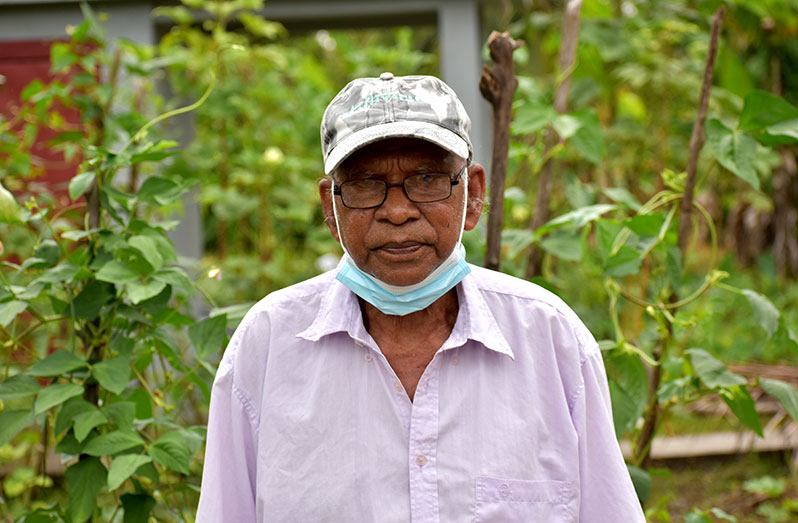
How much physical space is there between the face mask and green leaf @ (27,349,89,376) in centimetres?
81

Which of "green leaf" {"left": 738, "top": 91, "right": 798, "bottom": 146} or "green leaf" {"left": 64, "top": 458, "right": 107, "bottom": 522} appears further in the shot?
"green leaf" {"left": 738, "top": 91, "right": 798, "bottom": 146}

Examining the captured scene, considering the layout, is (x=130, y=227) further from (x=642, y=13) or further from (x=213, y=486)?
(x=642, y=13)

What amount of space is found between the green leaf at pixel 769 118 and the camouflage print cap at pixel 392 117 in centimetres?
98

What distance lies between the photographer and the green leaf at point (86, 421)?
193cm

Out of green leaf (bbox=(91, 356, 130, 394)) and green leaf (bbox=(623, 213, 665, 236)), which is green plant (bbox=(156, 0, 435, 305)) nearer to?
green leaf (bbox=(91, 356, 130, 394))

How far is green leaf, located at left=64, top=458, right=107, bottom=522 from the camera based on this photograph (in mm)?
2014

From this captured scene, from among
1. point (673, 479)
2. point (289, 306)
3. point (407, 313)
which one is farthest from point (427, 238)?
point (673, 479)

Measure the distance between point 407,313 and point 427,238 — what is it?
15cm

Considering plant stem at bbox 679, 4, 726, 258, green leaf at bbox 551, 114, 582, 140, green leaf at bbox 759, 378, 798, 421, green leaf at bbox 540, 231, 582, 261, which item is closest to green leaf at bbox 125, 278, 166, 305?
green leaf at bbox 540, 231, 582, 261

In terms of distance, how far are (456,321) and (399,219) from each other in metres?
0.23

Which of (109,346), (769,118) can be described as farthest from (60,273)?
(769,118)

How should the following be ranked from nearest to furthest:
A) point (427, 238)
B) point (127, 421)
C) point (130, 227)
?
point (427, 238) → point (127, 421) → point (130, 227)

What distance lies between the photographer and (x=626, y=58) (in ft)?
15.0

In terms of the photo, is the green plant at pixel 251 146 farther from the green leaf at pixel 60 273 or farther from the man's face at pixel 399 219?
the man's face at pixel 399 219
